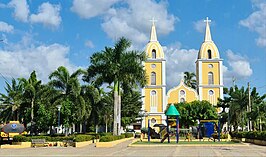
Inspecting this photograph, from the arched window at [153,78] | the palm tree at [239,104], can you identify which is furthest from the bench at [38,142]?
the arched window at [153,78]

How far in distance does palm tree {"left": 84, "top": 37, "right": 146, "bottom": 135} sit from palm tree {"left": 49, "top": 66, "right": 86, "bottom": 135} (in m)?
2.31

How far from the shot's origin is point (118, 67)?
3641cm

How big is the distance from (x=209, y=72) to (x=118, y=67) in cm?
4165

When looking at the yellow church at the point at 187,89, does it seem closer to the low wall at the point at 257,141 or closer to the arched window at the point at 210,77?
the arched window at the point at 210,77

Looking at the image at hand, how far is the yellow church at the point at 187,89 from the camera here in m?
74.4

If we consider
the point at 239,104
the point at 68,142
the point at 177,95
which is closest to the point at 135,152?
the point at 68,142

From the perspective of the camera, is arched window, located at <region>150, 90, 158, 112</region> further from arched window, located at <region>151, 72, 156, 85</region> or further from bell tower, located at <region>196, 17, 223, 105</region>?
bell tower, located at <region>196, 17, 223, 105</region>

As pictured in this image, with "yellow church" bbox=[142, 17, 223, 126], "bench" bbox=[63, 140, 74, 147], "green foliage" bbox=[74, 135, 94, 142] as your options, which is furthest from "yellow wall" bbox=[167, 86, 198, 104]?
"bench" bbox=[63, 140, 74, 147]

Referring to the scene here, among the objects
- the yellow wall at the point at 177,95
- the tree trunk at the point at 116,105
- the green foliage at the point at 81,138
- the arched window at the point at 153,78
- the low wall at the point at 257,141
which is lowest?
the low wall at the point at 257,141

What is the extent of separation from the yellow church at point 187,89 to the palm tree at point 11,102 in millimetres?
28370

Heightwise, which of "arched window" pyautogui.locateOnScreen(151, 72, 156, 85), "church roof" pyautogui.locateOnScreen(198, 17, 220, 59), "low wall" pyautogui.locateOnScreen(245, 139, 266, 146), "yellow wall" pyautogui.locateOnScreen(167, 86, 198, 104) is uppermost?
"church roof" pyautogui.locateOnScreen(198, 17, 220, 59)

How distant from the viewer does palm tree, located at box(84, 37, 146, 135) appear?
36281mm

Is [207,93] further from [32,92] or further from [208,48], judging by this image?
[32,92]

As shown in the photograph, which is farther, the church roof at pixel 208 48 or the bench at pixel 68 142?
the church roof at pixel 208 48
